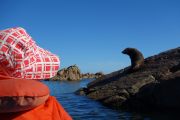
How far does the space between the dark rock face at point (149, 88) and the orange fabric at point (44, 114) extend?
50.0 feet

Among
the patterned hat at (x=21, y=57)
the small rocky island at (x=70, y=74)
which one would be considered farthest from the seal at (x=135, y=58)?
the small rocky island at (x=70, y=74)

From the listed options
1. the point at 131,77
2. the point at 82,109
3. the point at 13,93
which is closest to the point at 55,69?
the point at 13,93

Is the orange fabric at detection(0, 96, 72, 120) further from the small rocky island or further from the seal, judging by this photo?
the small rocky island

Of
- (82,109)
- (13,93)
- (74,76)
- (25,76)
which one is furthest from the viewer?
(74,76)

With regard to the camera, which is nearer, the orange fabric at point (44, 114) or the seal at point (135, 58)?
the orange fabric at point (44, 114)

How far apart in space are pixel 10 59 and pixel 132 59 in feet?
81.4

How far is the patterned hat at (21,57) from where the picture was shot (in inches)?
81.4

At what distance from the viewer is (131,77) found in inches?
920

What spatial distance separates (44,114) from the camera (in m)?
2.18

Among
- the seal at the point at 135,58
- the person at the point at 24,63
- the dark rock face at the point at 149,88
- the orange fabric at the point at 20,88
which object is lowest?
the orange fabric at the point at 20,88

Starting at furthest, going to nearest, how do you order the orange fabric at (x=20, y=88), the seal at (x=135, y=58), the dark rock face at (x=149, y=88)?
the seal at (x=135, y=58) < the dark rock face at (x=149, y=88) < the orange fabric at (x=20, y=88)

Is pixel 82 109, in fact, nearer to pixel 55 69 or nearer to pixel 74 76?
pixel 55 69

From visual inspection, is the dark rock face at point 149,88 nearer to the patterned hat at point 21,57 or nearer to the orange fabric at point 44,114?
the orange fabric at point 44,114

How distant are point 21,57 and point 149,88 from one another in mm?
17543
